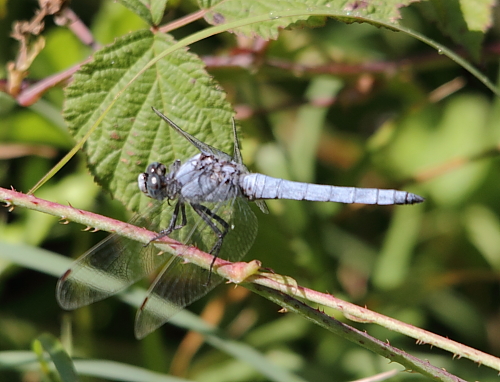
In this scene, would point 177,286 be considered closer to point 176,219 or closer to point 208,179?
point 176,219

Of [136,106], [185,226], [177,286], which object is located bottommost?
[177,286]

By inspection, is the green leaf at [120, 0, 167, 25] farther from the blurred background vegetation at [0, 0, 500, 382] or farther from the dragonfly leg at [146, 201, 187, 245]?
the blurred background vegetation at [0, 0, 500, 382]

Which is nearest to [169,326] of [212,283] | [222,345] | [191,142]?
[222,345]

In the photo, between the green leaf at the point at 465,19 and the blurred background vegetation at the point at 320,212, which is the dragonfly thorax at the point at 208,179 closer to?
the blurred background vegetation at the point at 320,212

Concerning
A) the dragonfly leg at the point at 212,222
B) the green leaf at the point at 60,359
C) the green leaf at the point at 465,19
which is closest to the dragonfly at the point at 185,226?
the dragonfly leg at the point at 212,222

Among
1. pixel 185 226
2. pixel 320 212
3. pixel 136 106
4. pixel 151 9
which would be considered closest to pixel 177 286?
pixel 185 226

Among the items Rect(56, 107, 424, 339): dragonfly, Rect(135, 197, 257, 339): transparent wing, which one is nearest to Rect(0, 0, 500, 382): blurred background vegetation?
Rect(56, 107, 424, 339): dragonfly
